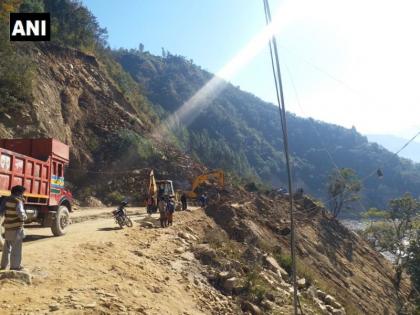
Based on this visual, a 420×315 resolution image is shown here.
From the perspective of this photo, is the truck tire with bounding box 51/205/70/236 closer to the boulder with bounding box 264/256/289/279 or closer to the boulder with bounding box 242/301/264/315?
the boulder with bounding box 242/301/264/315

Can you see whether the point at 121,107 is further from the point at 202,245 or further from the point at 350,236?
the point at 202,245

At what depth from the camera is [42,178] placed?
1409 centimetres

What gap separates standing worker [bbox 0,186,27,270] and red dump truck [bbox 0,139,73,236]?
352cm

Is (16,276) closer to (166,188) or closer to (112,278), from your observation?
(112,278)

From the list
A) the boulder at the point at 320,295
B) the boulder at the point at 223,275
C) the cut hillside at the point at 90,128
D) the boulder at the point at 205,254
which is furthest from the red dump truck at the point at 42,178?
the cut hillside at the point at 90,128

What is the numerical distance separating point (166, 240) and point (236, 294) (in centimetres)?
360

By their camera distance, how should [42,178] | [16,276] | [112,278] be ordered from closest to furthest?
[16,276]
[112,278]
[42,178]

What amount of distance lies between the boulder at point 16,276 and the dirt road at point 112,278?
18 cm

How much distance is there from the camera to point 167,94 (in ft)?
625

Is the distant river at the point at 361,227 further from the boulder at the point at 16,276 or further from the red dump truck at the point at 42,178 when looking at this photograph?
the boulder at the point at 16,276

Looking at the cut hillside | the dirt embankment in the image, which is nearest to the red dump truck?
the dirt embankment

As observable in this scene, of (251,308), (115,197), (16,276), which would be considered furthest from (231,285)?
(115,197)

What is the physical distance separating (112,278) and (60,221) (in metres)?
5.82

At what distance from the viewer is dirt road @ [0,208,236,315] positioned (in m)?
7.93
